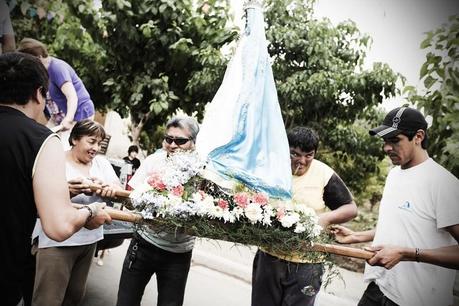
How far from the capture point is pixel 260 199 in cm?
222

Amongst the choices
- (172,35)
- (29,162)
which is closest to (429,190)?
(29,162)

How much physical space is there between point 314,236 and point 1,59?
1.92 metres

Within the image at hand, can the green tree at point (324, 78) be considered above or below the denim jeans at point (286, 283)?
above

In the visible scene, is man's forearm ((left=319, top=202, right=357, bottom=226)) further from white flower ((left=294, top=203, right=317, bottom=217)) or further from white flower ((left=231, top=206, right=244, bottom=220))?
white flower ((left=231, top=206, right=244, bottom=220))

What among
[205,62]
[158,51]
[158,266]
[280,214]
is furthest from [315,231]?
[158,51]

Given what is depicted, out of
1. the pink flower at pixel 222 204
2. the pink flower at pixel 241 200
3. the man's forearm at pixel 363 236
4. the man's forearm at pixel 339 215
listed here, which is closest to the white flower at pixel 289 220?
the pink flower at pixel 241 200

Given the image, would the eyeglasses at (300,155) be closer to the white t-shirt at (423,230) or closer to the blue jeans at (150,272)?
the white t-shirt at (423,230)

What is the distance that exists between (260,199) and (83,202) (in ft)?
5.01

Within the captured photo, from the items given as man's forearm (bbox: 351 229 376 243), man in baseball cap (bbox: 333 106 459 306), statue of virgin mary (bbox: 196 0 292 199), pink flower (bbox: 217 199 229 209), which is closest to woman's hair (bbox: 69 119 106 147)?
statue of virgin mary (bbox: 196 0 292 199)

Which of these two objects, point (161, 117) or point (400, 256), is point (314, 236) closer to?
A: point (400, 256)

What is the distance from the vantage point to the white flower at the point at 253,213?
2.13 m

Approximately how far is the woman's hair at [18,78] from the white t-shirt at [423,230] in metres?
2.31

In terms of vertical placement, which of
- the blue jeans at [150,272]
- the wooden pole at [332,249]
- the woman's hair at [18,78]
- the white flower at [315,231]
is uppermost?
the woman's hair at [18,78]

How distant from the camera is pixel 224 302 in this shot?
16.0 ft
